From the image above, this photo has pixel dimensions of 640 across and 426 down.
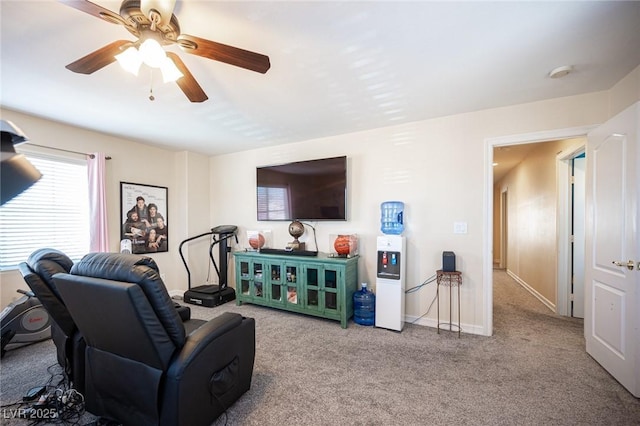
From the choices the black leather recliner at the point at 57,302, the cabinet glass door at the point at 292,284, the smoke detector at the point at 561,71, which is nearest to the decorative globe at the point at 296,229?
the cabinet glass door at the point at 292,284

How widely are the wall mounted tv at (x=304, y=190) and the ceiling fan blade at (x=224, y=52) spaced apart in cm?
212

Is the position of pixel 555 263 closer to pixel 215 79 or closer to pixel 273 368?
pixel 273 368

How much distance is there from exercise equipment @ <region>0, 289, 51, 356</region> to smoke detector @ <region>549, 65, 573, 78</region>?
16.2 ft

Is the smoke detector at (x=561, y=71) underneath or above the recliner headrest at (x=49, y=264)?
above

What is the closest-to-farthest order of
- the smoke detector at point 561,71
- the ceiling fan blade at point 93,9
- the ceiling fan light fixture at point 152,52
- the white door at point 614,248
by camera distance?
1. the ceiling fan blade at point 93,9
2. the ceiling fan light fixture at point 152,52
3. the white door at point 614,248
4. the smoke detector at point 561,71

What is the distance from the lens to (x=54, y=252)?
198 centimetres

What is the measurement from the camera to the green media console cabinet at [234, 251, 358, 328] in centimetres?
329

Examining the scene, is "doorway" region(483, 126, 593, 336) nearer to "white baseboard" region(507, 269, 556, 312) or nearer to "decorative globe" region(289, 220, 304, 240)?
"white baseboard" region(507, 269, 556, 312)

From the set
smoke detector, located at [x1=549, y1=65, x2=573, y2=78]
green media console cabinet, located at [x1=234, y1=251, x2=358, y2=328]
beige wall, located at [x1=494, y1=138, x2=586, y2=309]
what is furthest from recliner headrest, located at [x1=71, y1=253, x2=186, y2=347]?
beige wall, located at [x1=494, y1=138, x2=586, y2=309]

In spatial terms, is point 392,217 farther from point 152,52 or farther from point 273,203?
point 152,52

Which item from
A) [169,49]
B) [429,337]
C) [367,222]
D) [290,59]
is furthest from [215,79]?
[429,337]

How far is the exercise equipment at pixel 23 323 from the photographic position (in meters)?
2.54

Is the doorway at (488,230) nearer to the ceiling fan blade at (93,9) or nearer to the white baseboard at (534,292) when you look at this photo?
the white baseboard at (534,292)

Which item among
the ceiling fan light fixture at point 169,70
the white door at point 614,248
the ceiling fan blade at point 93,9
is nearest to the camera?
the ceiling fan blade at point 93,9
